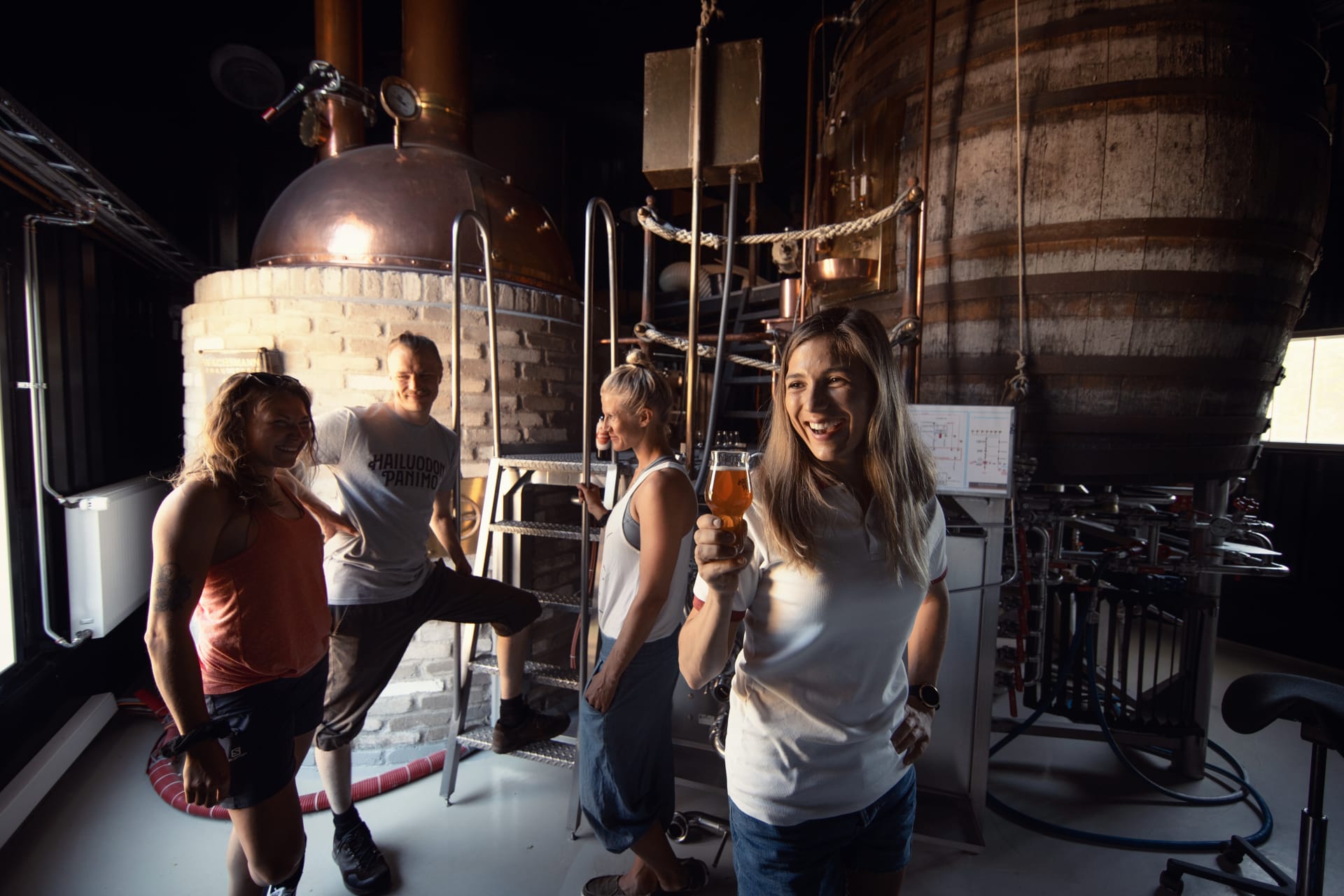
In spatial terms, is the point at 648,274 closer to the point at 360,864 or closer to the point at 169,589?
the point at 169,589

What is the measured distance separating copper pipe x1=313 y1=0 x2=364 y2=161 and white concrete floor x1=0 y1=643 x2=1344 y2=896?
138 inches

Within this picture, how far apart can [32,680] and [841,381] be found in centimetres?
380

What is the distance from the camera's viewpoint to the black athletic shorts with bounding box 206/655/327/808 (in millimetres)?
1565

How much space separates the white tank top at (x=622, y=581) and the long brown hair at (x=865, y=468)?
65 centimetres

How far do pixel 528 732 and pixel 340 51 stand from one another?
13.4ft

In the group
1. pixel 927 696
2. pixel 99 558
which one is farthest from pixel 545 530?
pixel 99 558

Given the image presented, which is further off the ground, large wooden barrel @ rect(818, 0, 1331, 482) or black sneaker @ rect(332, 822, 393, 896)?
large wooden barrel @ rect(818, 0, 1331, 482)

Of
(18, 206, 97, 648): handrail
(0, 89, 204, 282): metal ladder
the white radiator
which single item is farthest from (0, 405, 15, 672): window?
(0, 89, 204, 282): metal ladder

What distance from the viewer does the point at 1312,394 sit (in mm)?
4402

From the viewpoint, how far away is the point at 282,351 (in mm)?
2965

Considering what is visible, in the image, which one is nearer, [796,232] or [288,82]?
[796,232]

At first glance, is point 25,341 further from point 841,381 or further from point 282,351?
point 841,381

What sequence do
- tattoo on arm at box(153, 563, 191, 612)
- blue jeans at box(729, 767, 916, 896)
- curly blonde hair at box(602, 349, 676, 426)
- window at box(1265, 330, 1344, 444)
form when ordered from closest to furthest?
blue jeans at box(729, 767, 916, 896)
tattoo on arm at box(153, 563, 191, 612)
curly blonde hair at box(602, 349, 676, 426)
window at box(1265, 330, 1344, 444)

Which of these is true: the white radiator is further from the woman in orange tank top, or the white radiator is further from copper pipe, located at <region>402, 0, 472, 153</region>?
copper pipe, located at <region>402, 0, 472, 153</region>
